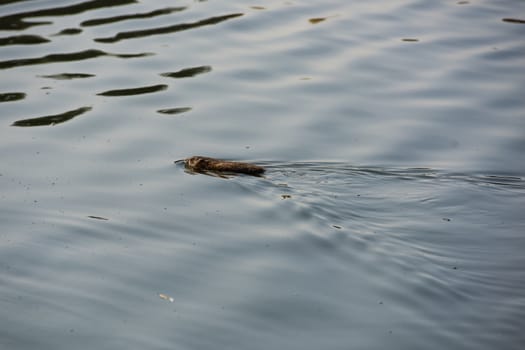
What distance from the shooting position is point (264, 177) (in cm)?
1024

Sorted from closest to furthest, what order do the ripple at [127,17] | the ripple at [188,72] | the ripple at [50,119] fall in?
the ripple at [50,119], the ripple at [188,72], the ripple at [127,17]

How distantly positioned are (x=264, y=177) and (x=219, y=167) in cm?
51

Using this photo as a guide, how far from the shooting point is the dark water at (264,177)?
773 cm

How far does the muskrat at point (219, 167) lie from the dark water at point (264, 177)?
15 centimetres

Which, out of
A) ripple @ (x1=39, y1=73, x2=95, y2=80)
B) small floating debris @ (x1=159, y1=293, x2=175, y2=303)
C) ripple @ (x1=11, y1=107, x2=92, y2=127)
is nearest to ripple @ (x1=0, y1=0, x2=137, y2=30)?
ripple @ (x1=39, y1=73, x2=95, y2=80)

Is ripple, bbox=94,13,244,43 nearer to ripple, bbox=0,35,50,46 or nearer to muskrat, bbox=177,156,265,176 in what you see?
ripple, bbox=0,35,50,46

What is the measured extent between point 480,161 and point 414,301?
132 inches

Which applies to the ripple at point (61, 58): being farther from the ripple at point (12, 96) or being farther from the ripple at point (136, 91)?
the ripple at point (136, 91)

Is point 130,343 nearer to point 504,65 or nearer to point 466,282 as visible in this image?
point 466,282

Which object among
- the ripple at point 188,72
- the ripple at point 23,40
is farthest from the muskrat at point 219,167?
the ripple at point 23,40

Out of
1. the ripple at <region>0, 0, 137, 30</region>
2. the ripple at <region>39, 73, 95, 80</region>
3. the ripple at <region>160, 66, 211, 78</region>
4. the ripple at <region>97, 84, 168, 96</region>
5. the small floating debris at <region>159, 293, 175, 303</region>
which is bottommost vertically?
the small floating debris at <region>159, 293, 175, 303</region>

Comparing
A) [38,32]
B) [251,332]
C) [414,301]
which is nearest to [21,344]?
[251,332]

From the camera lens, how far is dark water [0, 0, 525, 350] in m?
7.73

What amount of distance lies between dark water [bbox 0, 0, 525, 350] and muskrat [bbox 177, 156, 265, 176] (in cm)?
15
